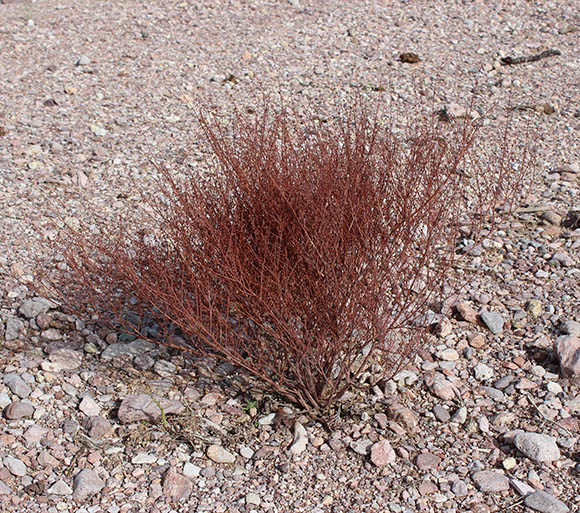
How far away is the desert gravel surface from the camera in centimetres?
307

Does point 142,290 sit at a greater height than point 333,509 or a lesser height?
greater

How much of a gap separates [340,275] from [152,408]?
3.69ft

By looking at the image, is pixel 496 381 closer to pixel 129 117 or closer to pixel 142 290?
pixel 142 290

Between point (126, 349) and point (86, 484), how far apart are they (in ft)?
3.06

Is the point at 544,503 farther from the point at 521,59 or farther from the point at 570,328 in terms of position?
the point at 521,59

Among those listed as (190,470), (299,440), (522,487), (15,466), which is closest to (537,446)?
(522,487)

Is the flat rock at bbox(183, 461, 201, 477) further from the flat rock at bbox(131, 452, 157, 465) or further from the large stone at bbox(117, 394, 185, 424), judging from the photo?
the large stone at bbox(117, 394, 185, 424)

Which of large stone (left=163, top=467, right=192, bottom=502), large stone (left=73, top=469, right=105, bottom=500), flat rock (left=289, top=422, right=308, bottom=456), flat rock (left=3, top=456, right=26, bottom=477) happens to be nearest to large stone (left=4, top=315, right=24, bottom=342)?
flat rock (left=3, top=456, right=26, bottom=477)

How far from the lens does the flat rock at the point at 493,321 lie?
401cm

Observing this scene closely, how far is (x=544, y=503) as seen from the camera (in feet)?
9.61

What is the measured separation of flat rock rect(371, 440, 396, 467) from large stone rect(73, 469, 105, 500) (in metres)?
1.18

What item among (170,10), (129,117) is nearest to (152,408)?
(129,117)

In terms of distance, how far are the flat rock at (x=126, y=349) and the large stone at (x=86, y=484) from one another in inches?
31.6

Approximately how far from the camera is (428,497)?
3.02m
